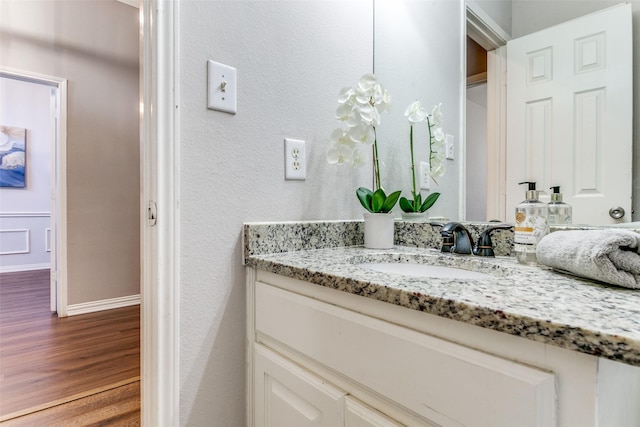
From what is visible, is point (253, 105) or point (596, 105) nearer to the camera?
point (596, 105)

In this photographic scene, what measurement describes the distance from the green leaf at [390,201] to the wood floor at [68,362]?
1.29 metres

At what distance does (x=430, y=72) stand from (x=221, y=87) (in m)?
0.77

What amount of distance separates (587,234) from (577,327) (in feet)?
0.99

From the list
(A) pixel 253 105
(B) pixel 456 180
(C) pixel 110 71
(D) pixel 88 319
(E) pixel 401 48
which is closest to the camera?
(A) pixel 253 105

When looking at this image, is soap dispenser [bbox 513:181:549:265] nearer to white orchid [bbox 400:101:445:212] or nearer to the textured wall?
white orchid [bbox 400:101:445:212]

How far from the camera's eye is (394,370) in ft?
1.68

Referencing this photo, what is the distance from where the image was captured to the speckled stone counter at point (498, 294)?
34cm

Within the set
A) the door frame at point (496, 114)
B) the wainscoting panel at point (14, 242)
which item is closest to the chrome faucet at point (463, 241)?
the door frame at point (496, 114)

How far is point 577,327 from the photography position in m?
0.34

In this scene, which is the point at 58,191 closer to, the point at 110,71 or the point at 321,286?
the point at 110,71

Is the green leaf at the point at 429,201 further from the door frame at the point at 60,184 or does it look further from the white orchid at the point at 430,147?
the door frame at the point at 60,184

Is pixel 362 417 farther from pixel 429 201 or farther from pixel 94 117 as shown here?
pixel 94 117

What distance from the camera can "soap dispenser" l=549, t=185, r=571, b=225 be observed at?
794 mm

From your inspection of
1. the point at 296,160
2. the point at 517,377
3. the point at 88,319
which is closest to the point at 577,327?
the point at 517,377
